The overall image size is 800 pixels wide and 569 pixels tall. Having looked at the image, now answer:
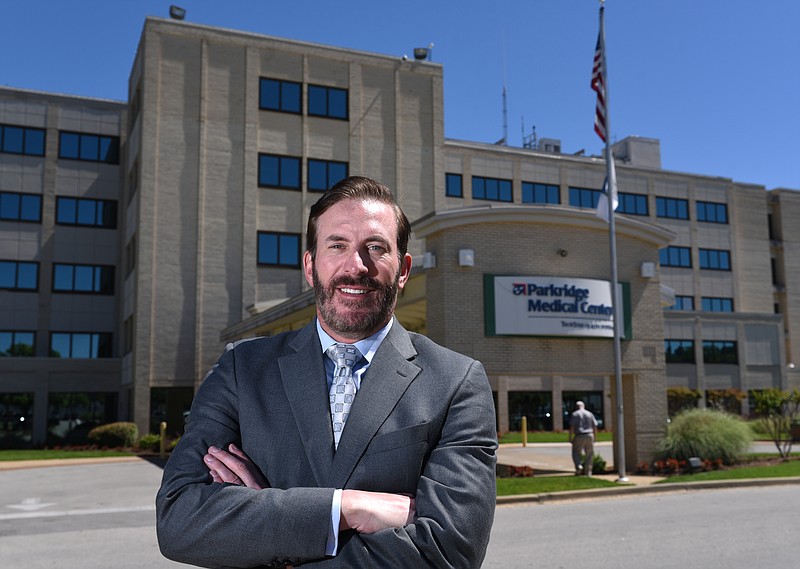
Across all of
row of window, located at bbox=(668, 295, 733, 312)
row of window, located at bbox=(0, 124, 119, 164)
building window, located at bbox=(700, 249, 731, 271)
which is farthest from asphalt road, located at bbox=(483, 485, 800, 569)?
→ building window, located at bbox=(700, 249, 731, 271)

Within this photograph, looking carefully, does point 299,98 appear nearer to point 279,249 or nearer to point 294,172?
point 294,172

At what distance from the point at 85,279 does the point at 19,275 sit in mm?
3160

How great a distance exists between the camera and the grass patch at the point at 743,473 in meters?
18.7

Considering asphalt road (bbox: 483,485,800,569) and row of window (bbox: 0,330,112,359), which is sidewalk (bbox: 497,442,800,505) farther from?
row of window (bbox: 0,330,112,359)

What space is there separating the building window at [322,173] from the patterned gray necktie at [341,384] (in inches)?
1485

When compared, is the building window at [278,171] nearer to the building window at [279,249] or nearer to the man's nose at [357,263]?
the building window at [279,249]

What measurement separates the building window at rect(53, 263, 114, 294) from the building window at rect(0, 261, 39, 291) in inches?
44.2

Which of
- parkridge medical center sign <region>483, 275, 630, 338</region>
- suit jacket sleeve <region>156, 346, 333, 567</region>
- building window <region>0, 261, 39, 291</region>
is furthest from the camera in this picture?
building window <region>0, 261, 39, 291</region>

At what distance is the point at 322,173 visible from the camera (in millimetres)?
40562

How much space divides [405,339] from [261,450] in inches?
24.3

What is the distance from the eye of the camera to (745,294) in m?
57.4

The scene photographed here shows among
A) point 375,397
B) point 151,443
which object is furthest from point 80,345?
point 375,397

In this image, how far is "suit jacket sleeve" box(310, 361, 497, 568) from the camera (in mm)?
2414

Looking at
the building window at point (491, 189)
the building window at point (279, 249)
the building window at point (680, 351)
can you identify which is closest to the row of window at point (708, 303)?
the building window at point (680, 351)
